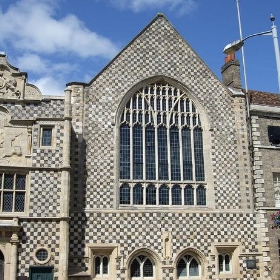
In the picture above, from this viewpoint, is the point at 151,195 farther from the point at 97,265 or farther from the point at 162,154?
the point at 97,265

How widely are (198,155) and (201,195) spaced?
7.12 feet

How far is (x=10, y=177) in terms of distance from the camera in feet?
64.7

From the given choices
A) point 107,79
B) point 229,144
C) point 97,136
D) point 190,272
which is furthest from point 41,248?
point 229,144

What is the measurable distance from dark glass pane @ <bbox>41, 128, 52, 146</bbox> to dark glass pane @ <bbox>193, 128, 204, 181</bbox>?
310 inches

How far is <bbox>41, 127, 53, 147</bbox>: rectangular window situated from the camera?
67.6 ft

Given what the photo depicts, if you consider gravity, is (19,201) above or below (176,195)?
below

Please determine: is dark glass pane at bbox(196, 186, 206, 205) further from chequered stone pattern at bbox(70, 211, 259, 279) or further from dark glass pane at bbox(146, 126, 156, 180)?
dark glass pane at bbox(146, 126, 156, 180)

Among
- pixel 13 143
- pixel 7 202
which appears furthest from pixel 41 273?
pixel 13 143

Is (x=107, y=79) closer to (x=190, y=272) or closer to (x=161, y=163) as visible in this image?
(x=161, y=163)

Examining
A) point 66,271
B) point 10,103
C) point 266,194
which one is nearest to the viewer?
point 66,271

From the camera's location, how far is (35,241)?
19203 millimetres

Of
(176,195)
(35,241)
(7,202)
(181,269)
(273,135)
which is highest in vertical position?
(273,135)

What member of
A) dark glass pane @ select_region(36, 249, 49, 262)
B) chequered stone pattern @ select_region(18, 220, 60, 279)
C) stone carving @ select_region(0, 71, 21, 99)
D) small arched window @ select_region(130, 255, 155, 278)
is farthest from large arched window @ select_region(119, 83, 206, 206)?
stone carving @ select_region(0, 71, 21, 99)

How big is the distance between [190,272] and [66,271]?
21.8 feet
